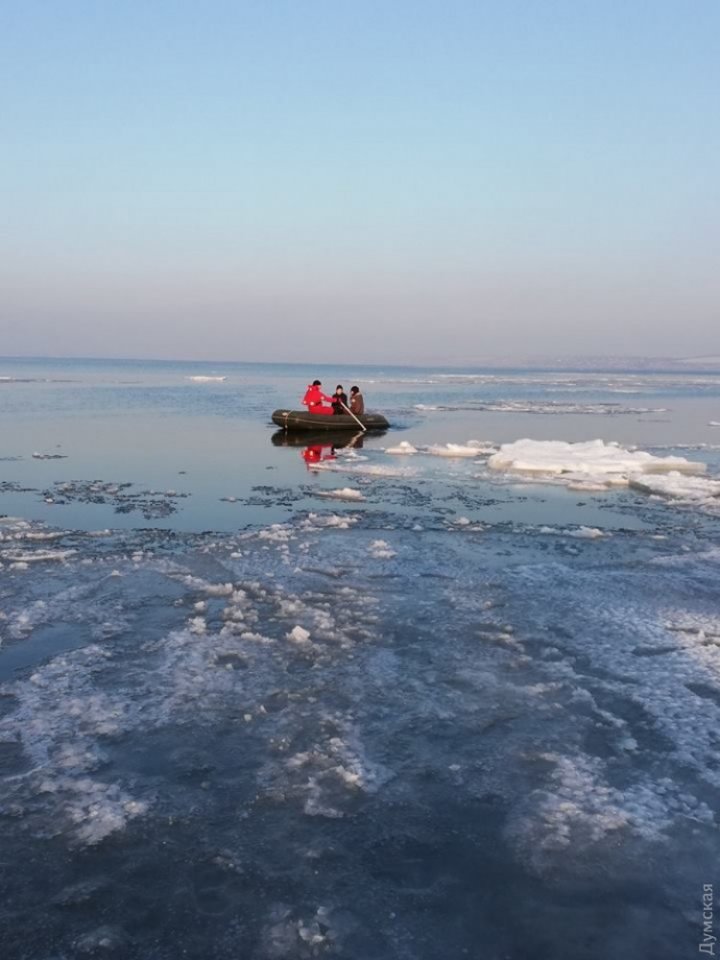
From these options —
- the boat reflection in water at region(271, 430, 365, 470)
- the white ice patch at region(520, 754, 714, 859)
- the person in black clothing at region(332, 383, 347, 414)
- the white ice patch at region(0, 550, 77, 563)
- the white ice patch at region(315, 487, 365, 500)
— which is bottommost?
the white ice patch at region(520, 754, 714, 859)

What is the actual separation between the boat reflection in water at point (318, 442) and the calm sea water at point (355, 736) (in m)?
8.09

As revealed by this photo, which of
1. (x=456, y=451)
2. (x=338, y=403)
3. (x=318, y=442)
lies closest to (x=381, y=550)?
(x=456, y=451)

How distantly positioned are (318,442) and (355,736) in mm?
18243

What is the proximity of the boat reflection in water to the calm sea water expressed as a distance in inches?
319

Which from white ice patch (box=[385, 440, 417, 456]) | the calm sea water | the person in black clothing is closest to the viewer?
the calm sea water

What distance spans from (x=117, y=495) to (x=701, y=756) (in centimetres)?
1086

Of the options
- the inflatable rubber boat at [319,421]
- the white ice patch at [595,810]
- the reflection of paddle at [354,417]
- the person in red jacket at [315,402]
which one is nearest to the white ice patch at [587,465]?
the reflection of paddle at [354,417]

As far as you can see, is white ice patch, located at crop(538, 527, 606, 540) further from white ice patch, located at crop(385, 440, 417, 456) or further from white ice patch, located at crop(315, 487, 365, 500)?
white ice patch, located at crop(385, 440, 417, 456)

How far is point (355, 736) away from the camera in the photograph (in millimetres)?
5316

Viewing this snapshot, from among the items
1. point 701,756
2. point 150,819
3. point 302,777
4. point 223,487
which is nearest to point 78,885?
point 150,819

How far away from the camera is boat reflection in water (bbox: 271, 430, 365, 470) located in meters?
20.2

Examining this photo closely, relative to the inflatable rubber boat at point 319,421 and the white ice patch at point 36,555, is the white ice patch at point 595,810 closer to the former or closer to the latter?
the white ice patch at point 36,555

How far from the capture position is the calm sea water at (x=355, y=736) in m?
3.69

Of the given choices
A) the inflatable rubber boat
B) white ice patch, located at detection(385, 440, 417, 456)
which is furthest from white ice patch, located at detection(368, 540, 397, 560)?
the inflatable rubber boat
